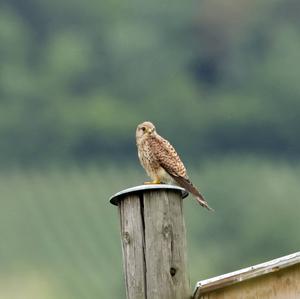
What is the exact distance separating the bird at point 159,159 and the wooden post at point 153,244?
2.79 metres

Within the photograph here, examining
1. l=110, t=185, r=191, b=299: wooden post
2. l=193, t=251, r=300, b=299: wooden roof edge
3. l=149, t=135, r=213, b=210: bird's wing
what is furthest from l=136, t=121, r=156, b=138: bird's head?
l=110, t=185, r=191, b=299: wooden post

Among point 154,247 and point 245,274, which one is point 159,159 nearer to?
point 245,274

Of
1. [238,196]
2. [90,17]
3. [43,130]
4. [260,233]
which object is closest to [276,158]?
[238,196]

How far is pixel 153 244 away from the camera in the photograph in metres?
6.29

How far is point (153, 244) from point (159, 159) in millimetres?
3513

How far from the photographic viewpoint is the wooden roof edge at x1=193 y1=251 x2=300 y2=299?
21.5 feet

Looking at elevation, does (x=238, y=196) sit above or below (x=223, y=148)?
below

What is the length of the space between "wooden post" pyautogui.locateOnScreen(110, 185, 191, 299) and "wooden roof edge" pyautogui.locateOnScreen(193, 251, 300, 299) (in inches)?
7.9

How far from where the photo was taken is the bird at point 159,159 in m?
9.53

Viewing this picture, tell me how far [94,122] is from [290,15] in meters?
18.3

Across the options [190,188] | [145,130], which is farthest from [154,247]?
[145,130]

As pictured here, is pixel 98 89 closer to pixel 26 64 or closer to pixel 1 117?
pixel 26 64

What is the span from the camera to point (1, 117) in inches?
1875

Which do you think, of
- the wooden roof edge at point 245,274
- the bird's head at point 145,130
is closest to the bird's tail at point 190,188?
the bird's head at point 145,130
